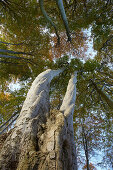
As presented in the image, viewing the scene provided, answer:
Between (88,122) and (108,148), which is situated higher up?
(88,122)

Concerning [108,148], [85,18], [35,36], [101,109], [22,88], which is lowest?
[108,148]

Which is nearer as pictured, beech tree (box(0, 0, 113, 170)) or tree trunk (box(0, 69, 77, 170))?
tree trunk (box(0, 69, 77, 170))

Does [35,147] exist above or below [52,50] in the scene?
below

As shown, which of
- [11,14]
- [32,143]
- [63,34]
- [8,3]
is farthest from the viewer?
[63,34]

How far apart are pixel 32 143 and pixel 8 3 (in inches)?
276

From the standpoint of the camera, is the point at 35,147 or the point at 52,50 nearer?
the point at 35,147

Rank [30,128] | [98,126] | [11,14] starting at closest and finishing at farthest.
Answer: [30,128] < [11,14] < [98,126]

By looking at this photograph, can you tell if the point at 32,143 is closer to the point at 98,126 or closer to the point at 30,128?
the point at 30,128

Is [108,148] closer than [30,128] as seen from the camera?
No

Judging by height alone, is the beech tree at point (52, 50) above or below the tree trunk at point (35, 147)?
above

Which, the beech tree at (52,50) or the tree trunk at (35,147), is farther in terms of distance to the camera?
the beech tree at (52,50)

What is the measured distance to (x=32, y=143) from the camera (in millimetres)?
1414

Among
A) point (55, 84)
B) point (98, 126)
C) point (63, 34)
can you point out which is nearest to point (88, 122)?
point (98, 126)

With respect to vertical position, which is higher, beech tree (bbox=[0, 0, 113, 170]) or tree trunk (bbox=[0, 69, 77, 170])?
beech tree (bbox=[0, 0, 113, 170])
